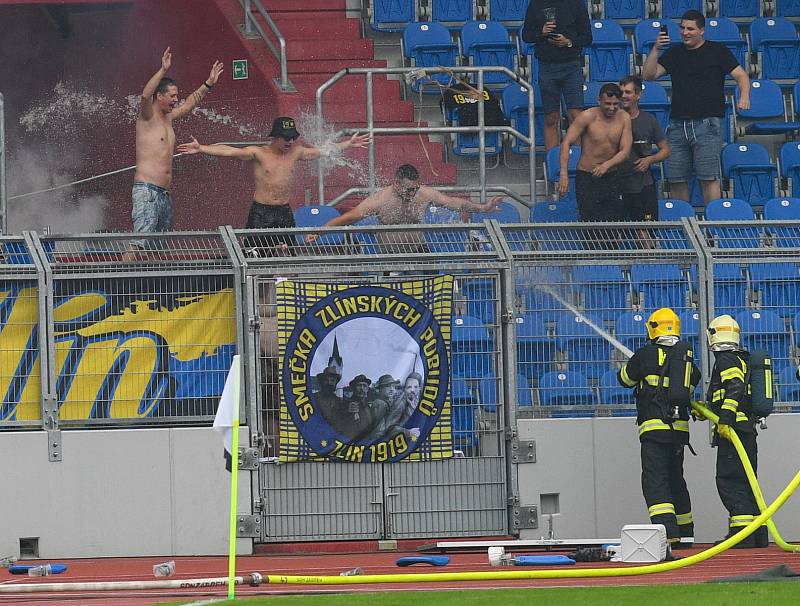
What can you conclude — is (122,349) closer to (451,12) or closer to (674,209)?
(674,209)

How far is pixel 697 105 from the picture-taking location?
670 inches

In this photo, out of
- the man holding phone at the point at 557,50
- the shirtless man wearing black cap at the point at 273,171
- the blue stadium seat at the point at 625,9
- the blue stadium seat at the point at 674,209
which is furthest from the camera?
the blue stadium seat at the point at 625,9

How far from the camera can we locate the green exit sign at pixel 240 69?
18.7m

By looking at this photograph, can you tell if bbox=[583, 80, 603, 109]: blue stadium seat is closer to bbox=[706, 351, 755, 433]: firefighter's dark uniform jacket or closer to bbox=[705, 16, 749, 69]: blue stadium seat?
bbox=[705, 16, 749, 69]: blue stadium seat

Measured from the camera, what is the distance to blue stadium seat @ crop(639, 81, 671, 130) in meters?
18.3

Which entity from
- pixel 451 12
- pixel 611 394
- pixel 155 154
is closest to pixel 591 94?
pixel 451 12

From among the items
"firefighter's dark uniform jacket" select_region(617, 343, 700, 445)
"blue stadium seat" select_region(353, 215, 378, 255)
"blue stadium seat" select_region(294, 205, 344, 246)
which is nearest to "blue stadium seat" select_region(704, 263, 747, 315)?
"firefighter's dark uniform jacket" select_region(617, 343, 700, 445)

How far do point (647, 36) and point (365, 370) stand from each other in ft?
27.7

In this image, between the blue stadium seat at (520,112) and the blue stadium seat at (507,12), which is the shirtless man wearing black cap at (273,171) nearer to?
the blue stadium seat at (520,112)

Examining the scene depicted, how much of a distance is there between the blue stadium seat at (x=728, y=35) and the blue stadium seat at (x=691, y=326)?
750 cm

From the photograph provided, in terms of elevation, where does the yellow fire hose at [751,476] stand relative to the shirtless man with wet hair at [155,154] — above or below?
below

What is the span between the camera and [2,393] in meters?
12.4

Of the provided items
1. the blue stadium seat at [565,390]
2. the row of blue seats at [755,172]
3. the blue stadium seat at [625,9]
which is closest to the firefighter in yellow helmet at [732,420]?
the blue stadium seat at [565,390]

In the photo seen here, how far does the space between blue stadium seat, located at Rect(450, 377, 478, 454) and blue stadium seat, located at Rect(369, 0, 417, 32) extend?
7.85 m
